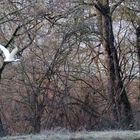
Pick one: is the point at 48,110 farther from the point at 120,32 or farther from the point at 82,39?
the point at 120,32

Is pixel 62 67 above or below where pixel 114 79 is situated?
above

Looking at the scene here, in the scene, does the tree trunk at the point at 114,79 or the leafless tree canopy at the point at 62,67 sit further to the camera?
the tree trunk at the point at 114,79

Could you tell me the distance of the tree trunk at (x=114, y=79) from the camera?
19938 millimetres

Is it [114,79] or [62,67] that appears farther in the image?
[114,79]

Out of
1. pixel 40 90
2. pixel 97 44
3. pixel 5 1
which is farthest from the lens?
pixel 97 44

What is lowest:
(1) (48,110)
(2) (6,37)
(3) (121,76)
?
(1) (48,110)

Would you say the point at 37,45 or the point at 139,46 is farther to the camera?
the point at 139,46

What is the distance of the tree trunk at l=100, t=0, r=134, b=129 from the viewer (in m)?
19.9

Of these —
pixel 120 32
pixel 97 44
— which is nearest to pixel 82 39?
pixel 97 44

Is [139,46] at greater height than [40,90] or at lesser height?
greater

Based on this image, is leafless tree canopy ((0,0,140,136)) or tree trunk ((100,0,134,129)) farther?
tree trunk ((100,0,134,129))

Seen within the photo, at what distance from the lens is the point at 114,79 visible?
21312mm

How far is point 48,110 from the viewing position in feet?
64.4

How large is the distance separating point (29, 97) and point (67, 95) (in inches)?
60.0
